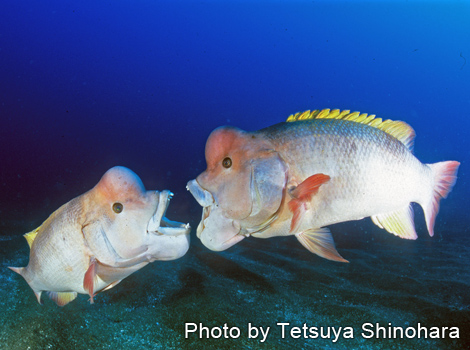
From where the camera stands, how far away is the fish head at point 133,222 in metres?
2.52

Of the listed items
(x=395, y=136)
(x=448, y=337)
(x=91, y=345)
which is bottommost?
(x=91, y=345)

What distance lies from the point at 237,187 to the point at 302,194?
1.56ft

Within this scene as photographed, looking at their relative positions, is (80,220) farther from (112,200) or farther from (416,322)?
(416,322)

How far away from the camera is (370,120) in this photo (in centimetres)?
273

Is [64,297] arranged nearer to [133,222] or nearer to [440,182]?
[133,222]

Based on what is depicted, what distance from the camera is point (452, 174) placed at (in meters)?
2.83

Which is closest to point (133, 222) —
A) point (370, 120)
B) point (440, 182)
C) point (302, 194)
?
point (302, 194)

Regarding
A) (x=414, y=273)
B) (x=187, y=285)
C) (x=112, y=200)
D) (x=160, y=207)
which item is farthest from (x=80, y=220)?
(x=414, y=273)

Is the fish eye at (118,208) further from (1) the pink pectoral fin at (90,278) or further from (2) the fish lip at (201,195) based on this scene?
(2) the fish lip at (201,195)

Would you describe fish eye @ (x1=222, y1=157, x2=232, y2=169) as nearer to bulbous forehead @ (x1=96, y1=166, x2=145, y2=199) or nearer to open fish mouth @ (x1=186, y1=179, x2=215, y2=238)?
open fish mouth @ (x1=186, y1=179, x2=215, y2=238)

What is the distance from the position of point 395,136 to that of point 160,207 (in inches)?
89.0

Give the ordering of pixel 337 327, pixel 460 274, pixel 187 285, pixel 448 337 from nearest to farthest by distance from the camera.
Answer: pixel 448 337
pixel 337 327
pixel 187 285
pixel 460 274

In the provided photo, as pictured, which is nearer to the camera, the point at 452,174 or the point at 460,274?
the point at 452,174

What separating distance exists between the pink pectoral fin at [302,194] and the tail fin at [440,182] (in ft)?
4.36
